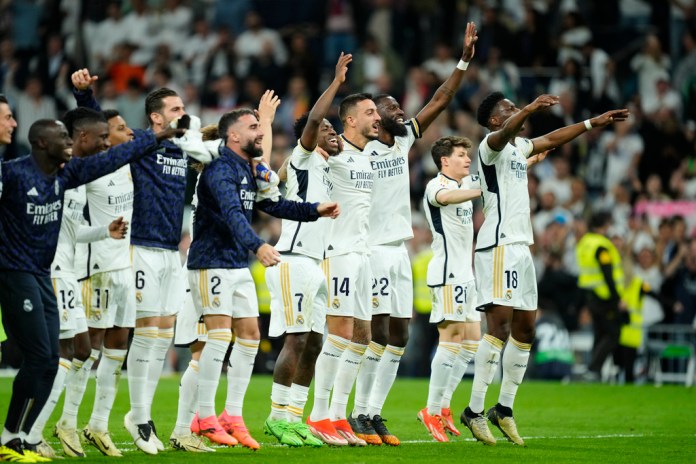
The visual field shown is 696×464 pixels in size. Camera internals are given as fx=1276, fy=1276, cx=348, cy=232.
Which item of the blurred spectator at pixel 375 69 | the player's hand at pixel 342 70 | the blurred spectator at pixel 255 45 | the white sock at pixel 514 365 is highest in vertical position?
the blurred spectator at pixel 255 45

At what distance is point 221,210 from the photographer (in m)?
10.6

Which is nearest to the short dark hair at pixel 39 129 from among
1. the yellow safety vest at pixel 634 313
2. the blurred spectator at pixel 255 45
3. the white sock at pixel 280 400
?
the white sock at pixel 280 400

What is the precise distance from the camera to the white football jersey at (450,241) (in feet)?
45.3

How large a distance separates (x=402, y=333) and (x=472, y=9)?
16.0 metres

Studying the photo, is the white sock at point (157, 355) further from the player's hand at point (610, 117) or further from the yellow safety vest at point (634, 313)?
the yellow safety vest at point (634, 313)

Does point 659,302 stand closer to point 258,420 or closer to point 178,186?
point 258,420

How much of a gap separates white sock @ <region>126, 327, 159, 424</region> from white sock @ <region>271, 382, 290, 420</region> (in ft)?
3.88

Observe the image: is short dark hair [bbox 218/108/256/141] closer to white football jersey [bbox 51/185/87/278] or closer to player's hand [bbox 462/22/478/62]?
white football jersey [bbox 51/185/87/278]

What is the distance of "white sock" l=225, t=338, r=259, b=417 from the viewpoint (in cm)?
1094

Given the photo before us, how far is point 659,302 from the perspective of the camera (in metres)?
22.7

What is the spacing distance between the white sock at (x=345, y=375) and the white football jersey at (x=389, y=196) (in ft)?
3.72

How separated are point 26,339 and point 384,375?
4.14m

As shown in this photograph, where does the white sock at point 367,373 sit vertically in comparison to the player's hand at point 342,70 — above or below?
below

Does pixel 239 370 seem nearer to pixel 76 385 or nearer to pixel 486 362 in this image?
pixel 76 385
